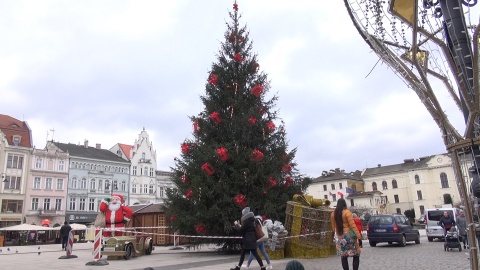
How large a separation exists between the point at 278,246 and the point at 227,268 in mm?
3149

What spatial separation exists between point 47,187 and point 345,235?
2179 inches

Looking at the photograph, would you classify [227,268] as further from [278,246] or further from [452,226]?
[452,226]

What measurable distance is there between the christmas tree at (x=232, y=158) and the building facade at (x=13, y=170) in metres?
42.8

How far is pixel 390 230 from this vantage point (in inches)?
722

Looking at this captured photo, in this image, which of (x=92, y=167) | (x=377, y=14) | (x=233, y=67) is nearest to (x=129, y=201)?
(x=92, y=167)

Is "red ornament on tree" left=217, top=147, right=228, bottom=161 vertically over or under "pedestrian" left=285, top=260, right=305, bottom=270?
over

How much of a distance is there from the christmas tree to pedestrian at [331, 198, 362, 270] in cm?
693

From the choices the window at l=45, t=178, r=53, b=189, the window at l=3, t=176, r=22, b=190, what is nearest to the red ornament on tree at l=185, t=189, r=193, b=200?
the window at l=3, t=176, r=22, b=190

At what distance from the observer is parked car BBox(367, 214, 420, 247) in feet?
59.9

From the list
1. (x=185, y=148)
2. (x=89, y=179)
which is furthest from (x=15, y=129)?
(x=185, y=148)

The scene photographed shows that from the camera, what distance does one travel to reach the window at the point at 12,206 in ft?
160

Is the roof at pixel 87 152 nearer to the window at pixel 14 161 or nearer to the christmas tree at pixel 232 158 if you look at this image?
the window at pixel 14 161

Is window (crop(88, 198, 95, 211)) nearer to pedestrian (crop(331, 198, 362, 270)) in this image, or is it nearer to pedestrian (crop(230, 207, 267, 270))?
pedestrian (crop(230, 207, 267, 270))

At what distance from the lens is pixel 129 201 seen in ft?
208
